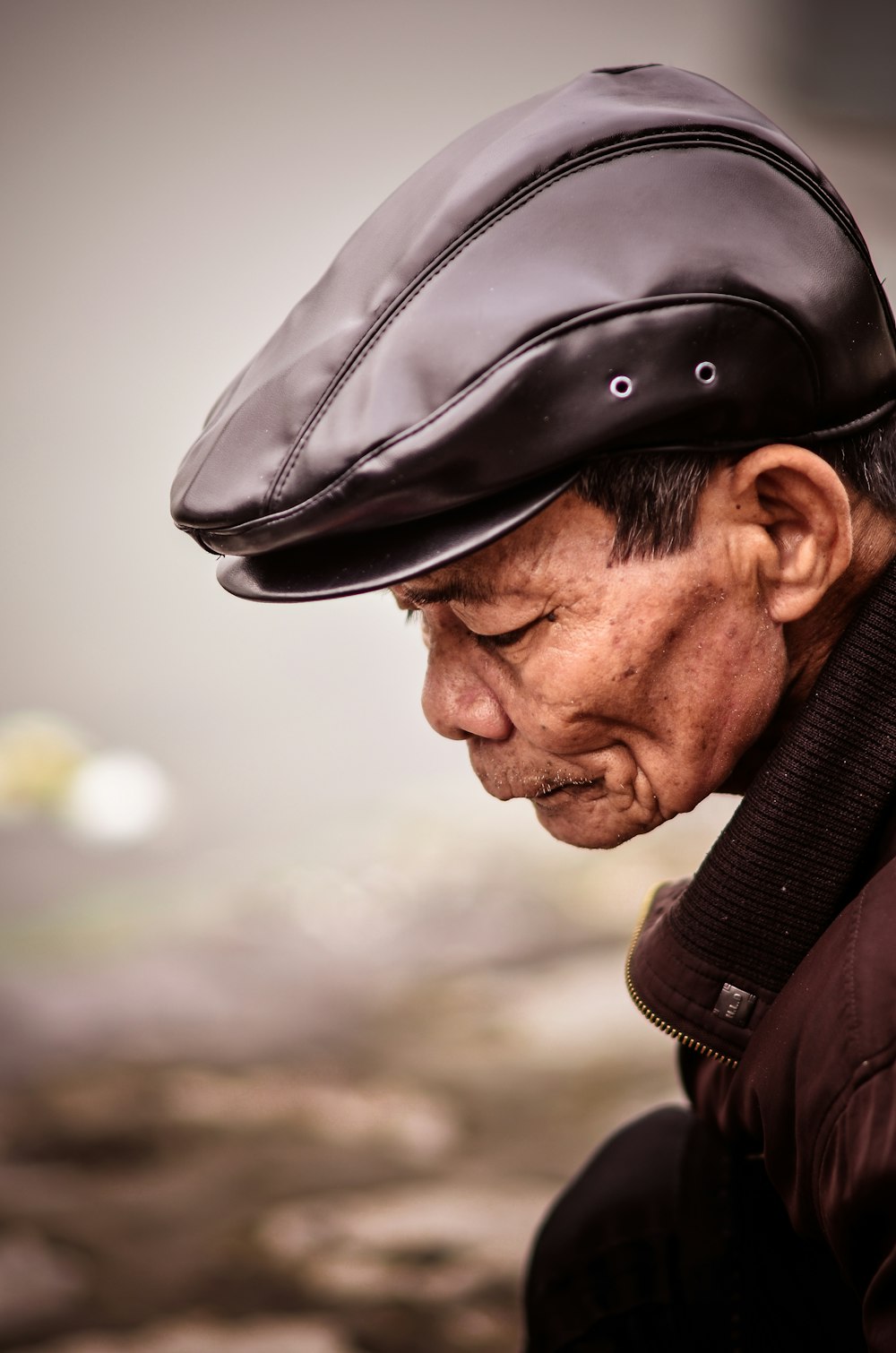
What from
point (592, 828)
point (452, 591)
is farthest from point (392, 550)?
point (592, 828)

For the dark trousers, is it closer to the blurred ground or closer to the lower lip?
the lower lip

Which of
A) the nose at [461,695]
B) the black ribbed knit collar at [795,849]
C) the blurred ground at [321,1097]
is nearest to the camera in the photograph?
the black ribbed knit collar at [795,849]

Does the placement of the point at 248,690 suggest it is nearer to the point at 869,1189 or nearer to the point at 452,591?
the point at 452,591

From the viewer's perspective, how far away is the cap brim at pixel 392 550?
1.12 meters

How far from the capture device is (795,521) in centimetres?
123

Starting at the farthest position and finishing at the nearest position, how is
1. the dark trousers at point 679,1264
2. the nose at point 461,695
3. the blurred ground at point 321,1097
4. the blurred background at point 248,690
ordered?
the blurred background at point 248,690
the blurred ground at point 321,1097
the dark trousers at point 679,1264
the nose at point 461,695

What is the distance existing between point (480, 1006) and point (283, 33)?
9.30 ft

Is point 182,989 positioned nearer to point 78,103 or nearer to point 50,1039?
point 50,1039

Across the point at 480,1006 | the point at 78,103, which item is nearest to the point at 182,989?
the point at 480,1006

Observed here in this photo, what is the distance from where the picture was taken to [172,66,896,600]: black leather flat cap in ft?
3.55

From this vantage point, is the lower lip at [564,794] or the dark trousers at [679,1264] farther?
the dark trousers at [679,1264]

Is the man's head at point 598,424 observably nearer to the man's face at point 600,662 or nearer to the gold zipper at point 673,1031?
the man's face at point 600,662

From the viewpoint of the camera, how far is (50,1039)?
135 inches

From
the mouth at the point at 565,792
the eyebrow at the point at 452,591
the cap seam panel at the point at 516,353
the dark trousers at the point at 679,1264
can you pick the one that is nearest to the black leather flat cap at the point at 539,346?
the cap seam panel at the point at 516,353
